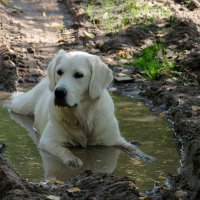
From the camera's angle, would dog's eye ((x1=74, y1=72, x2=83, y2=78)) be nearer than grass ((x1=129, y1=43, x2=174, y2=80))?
Yes

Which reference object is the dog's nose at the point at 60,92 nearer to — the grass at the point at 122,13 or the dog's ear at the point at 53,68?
the dog's ear at the point at 53,68

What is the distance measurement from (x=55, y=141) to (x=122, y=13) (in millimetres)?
7748

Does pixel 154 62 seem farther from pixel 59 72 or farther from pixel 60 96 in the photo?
pixel 60 96

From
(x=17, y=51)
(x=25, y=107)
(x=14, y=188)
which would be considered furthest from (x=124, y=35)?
(x=14, y=188)

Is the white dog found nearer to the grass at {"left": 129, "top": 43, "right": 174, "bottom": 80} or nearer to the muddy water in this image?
the muddy water

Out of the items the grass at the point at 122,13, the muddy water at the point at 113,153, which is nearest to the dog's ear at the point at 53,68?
the muddy water at the point at 113,153

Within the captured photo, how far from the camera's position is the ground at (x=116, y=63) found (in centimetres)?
557

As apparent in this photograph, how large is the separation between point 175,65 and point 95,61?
364 centimetres

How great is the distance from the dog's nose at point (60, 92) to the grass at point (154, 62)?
387cm

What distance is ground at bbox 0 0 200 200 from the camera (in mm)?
5574

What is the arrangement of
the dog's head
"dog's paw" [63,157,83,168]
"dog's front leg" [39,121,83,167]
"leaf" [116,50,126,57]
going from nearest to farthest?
"dog's paw" [63,157,83,168] < the dog's head < "dog's front leg" [39,121,83,167] < "leaf" [116,50,126,57]

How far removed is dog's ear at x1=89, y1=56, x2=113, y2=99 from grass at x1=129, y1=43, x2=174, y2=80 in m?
3.28

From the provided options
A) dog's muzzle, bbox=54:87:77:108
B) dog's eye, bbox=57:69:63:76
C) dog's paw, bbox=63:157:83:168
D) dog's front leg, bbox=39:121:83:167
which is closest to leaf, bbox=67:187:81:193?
dog's paw, bbox=63:157:83:168

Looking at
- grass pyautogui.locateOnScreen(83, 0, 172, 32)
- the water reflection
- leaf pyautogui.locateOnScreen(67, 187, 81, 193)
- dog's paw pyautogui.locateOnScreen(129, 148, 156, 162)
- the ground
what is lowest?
the water reflection
